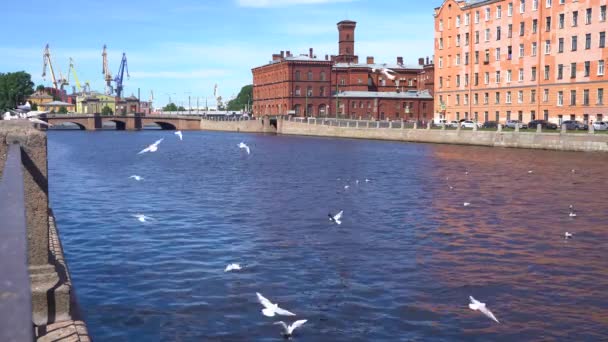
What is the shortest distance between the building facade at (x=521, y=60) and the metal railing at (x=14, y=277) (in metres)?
71.9

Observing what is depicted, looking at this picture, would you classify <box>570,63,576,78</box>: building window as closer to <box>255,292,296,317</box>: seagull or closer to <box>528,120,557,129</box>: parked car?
<box>528,120,557,129</box>: parked car

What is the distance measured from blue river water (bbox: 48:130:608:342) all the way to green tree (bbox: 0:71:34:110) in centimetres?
13712

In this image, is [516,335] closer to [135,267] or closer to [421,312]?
[421,312]

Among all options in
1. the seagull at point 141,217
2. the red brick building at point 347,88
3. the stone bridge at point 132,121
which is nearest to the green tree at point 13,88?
the stone bridge at point 132,121

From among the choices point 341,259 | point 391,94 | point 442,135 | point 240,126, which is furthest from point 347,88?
point 341,259

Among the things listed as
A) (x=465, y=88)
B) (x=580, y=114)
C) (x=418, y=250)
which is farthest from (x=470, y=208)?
(x=465, y=88)

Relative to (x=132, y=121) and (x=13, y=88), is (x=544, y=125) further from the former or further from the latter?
(x=13, y=88)

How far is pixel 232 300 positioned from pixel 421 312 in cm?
363

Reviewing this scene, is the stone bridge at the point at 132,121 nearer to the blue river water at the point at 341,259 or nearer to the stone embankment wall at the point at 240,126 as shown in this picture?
the stone embankment wall at the point at 240,126

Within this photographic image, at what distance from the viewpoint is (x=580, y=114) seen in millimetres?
70438

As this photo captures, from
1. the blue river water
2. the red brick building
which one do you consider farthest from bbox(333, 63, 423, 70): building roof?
the blue river water

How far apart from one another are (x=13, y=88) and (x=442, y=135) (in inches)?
4768

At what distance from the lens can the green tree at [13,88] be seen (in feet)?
509

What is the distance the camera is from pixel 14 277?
2594 mm
